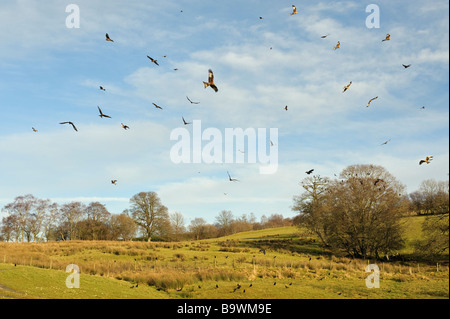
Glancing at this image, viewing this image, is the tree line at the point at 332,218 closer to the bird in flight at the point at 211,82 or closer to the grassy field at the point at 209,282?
the grassy field at the point at 209,282

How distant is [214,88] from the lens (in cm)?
1238

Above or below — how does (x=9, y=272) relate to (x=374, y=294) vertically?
above

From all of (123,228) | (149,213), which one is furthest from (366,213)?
(123,228)

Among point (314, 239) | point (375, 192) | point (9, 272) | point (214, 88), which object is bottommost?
point (314, 239)

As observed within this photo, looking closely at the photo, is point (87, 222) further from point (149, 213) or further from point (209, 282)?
point (209, 282)

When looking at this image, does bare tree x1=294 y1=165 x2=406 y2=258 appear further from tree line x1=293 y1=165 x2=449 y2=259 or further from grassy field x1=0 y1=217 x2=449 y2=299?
grassy field x1=0 y1=217 x2=449 y2=299

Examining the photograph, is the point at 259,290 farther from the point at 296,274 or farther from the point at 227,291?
the point at 296,274

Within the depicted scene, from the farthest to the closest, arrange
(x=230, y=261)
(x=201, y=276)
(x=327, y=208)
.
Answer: (x=327, y=208), (x=230, y=261), (x=201, y=276)

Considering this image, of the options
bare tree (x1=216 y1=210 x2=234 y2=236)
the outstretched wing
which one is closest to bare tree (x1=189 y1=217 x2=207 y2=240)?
bare tree (x1=216 y1=210 x2=234 y2=236)

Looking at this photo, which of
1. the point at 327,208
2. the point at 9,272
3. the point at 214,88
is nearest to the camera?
the point at 214,88

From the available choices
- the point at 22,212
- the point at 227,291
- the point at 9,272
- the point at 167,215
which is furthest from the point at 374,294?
the point at 22,212

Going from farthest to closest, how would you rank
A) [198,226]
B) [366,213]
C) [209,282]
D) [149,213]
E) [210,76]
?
[198,226]
[149,213]
[366,213]
[209,282]
[210,76]

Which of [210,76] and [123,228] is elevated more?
[210,76]
